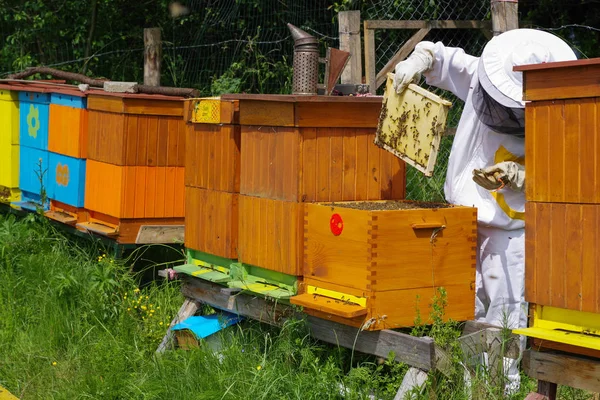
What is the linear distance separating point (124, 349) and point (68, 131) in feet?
6.76

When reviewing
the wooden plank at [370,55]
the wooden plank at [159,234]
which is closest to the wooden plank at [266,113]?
the wooden plank at [159,234]

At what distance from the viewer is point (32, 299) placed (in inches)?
232

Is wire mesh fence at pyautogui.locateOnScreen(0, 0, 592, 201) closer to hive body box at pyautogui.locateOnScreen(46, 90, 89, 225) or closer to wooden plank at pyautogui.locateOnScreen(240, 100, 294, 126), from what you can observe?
hive body box at pyautogui.locateOnScreen(46, 90, 89, 225)

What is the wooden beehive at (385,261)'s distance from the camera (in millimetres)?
3771

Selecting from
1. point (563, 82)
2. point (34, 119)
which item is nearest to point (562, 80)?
point (563, 82)

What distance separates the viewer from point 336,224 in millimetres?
3924

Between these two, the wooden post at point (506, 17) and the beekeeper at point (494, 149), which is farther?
the wooden post at point (506, 17)

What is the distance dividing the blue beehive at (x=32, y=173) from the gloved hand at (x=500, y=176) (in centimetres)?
378

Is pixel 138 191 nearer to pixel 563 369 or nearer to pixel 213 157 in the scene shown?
pixel 213 157

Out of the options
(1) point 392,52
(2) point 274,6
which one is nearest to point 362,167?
(1) point 392,52

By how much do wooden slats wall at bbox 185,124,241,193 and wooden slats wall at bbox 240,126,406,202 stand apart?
0.14 meters

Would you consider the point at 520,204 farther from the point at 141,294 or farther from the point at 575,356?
the point at 141,294

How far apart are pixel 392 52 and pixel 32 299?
4121 millimetres

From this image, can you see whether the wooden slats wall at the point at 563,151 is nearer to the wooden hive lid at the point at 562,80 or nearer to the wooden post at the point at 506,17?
the wooden hive lid at the point at 562,80
